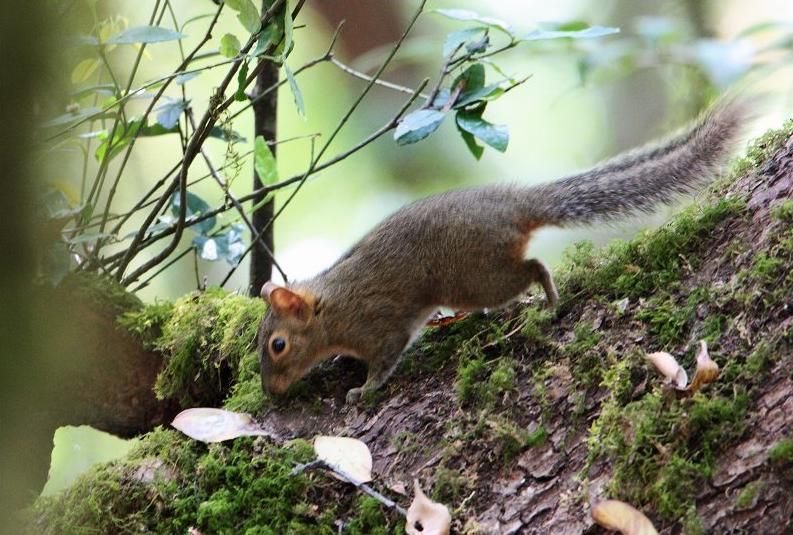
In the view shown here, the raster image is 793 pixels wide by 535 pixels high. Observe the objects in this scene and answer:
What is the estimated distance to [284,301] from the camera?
3.62 metres

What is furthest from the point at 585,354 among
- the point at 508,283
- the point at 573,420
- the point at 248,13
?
the point at 248,13

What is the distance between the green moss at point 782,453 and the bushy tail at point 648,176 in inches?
52.7

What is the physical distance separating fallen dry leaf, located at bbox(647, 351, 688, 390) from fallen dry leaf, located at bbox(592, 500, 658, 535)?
38 cm

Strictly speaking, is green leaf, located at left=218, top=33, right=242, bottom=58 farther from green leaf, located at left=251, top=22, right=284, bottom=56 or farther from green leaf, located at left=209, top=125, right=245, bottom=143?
green leaf, located at left=209, top=125, right=245, bottom=143

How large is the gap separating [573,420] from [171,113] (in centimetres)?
223

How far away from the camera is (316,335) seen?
12.0 feet

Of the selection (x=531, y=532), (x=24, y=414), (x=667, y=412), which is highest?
(x=24, y=414)

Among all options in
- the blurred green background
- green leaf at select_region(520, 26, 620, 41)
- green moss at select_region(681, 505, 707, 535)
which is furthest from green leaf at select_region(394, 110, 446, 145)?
the blurred green background

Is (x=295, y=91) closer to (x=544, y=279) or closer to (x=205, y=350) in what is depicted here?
(x=544, y=279)

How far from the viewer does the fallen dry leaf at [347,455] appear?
2721 millimetres

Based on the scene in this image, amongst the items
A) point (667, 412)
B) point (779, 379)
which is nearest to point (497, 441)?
point (667, 412)

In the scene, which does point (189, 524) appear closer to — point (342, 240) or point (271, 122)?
point (271, 122)

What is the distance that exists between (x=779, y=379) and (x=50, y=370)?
1.93 metres

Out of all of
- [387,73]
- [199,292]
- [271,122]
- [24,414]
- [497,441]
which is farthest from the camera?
[387,73]
